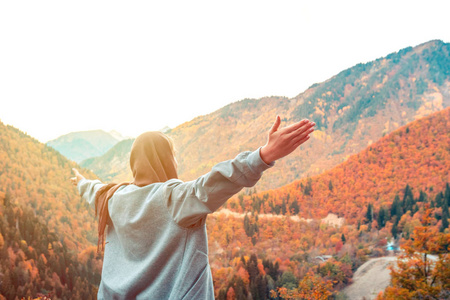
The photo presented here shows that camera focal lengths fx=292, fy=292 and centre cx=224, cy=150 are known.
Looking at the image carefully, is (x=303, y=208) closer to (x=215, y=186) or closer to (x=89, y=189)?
(x=89, y=189)

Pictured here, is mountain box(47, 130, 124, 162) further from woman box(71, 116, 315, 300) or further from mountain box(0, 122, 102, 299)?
woman box(71, 116, 315, 300)

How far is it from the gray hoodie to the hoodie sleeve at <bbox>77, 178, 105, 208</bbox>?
389 mm

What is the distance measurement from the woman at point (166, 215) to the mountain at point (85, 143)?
1194 cm

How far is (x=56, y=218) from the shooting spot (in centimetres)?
404

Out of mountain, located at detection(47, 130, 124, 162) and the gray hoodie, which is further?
mountain, located at detection(47, 130, 124, 162)

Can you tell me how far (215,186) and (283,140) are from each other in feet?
0.67

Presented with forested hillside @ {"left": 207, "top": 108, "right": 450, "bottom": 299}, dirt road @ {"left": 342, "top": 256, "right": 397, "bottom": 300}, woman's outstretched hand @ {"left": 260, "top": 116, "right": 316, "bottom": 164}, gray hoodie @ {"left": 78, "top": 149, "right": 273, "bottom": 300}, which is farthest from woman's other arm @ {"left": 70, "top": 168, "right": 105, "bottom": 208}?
dirt road @ {"left": 342, "top": 256, "right": 397, "bottom": 300}

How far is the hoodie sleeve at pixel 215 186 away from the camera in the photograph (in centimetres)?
71

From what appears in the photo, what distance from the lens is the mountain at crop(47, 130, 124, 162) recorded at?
40.3 feet

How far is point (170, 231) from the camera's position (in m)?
0.86

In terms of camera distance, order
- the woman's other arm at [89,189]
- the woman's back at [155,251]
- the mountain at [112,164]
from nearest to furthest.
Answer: the woman's back at [155,251] → the woman's other arm at [89,189] → the mountain at [112,164]

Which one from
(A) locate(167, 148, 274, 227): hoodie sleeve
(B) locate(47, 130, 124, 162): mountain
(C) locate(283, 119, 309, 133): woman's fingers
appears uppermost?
(B) locate(47, 130, 124, 162): mountain

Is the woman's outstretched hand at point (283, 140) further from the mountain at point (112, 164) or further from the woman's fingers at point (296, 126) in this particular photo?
the mountain at point (112, 164)

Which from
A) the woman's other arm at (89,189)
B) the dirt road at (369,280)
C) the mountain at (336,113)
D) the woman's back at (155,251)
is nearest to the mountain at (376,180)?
the dirt road at (369,280)
